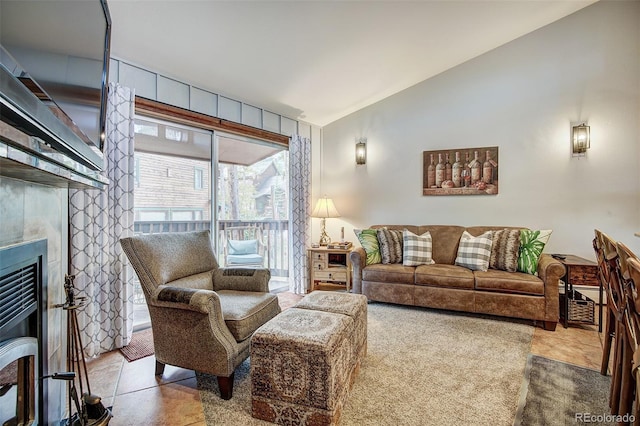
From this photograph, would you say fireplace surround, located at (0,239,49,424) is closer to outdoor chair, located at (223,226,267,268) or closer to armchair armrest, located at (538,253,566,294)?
outdoor chair, located at (223,226,267,268)

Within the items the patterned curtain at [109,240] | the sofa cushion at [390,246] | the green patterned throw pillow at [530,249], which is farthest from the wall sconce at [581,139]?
the patterned curtain at [109,240]

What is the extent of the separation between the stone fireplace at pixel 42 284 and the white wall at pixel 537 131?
355 centimetres

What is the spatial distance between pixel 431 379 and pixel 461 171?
2.72 meters

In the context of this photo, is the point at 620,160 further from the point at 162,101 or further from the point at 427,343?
the point at 162,101

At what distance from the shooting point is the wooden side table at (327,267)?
12.8 feet

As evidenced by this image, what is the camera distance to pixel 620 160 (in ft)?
10.3

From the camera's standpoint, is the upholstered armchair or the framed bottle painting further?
the framed bottle painting

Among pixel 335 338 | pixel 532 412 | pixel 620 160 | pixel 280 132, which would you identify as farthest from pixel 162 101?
pixel 620 160

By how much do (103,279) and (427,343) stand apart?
2693mm

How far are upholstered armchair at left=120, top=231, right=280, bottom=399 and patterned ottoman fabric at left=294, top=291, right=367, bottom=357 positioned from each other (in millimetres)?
357

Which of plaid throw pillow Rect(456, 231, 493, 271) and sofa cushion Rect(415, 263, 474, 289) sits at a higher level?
plaid throw pillow Rect(456, 231, 493, 271)

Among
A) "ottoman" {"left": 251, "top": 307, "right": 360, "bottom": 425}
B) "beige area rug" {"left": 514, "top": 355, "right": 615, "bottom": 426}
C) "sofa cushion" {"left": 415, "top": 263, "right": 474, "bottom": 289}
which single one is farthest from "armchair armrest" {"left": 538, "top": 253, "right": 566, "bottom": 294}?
"ottoman" {"left": 251, "top": 307, "right": 360, "bottom": 425}

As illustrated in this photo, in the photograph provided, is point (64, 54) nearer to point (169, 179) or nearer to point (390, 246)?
point (169, 179)

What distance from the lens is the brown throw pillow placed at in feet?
10.1
